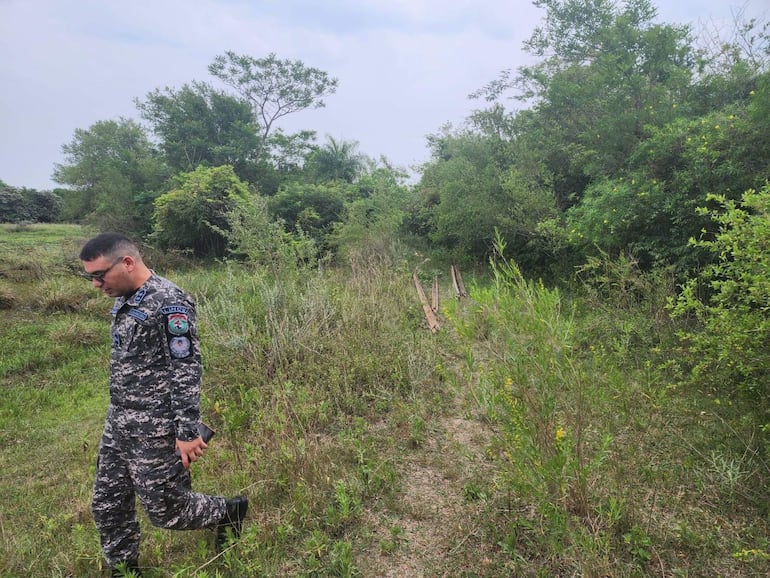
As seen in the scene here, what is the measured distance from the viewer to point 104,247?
73.7 inches

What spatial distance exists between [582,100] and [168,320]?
939 centimetres

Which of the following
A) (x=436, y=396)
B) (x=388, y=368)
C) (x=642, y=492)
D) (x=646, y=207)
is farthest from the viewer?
(x=646, y=207)

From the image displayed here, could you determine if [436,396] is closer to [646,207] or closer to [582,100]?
[646,207]

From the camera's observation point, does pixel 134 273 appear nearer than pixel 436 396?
Yes

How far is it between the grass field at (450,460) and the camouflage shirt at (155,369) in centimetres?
69

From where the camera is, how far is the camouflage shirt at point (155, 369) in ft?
6.08

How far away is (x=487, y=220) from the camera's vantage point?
9766mm

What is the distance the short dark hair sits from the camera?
1865 mm

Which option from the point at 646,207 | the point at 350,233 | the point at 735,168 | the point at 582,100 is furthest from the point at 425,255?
the point at 735,168

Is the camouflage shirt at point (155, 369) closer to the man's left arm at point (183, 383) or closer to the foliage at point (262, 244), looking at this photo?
the man's left arm at point (183, 383)

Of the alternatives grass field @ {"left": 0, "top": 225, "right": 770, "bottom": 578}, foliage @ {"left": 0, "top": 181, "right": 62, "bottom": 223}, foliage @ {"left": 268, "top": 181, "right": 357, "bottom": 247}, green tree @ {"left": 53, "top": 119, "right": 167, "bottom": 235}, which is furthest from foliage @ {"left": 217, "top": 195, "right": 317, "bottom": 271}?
foliage @ {"left": 0, "top": 181, "right": 62, "bottom": 223}

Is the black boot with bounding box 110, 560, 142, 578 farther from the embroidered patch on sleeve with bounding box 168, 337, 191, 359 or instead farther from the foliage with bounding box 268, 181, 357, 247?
the foliage with bounding box 268, 181, 357, 247

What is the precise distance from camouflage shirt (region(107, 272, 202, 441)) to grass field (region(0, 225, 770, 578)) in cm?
69

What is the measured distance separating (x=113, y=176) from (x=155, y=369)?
1797 centimetres
